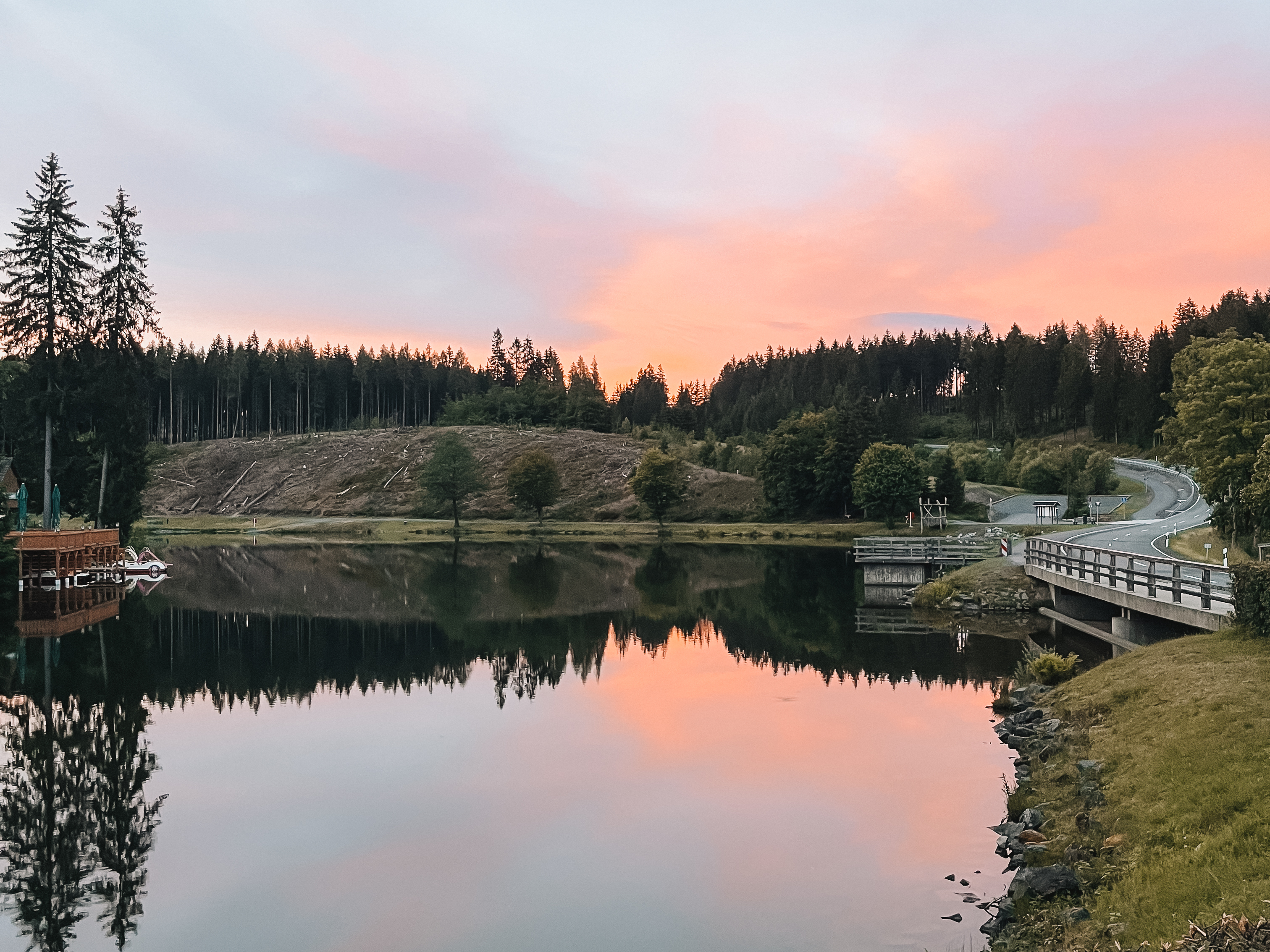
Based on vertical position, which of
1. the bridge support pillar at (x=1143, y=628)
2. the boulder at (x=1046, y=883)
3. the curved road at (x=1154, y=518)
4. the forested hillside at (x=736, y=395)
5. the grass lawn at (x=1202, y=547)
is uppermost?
the forested hillside at (x=736, y=395)

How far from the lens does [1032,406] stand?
146 metres

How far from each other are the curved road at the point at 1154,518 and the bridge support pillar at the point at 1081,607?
3.57 metres

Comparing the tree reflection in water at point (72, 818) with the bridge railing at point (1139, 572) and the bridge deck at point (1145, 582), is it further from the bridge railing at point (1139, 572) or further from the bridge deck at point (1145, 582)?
the bridge deck at point (1145, 582)

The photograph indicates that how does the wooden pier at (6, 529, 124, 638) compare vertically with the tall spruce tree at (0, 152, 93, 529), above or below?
below

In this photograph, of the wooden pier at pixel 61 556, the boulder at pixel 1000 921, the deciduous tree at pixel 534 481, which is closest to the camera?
the boulder at pixel 1000 921

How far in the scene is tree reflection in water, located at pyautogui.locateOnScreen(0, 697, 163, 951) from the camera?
13031 mm

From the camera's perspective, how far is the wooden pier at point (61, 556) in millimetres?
46188

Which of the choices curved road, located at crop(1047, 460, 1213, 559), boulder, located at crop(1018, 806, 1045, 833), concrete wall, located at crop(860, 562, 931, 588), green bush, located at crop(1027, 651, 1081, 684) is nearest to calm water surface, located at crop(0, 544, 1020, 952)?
boulder, located at crop(1018, 806, 1045, 833)

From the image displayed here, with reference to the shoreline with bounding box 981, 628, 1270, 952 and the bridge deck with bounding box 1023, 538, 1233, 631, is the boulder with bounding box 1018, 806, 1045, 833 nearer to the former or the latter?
the shoreline with bounding box 981, 628, 1270, 952

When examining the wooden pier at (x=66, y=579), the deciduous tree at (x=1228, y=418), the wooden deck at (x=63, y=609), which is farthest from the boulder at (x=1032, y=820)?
the deciduous tree at (x=1228, y=418)

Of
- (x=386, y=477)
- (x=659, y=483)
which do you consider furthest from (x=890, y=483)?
(x=386, y=477)

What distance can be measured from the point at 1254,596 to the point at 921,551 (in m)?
36.2

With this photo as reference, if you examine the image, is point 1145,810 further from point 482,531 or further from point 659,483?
point 482,531

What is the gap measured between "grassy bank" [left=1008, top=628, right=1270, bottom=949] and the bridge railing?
4.54 metres
